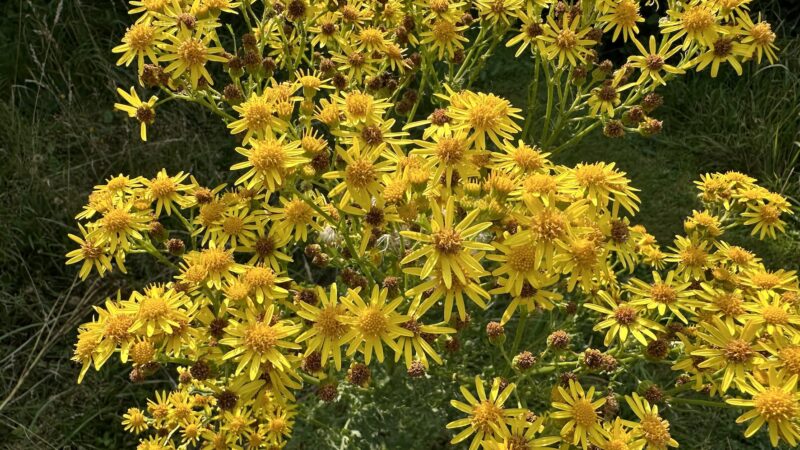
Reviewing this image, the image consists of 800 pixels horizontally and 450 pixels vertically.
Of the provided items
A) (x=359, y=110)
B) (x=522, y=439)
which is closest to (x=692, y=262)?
(x=522, y=439)

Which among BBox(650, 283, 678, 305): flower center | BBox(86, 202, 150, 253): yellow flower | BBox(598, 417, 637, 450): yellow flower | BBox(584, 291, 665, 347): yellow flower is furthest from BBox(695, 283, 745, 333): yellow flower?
BBox(86, 202, 150, 253): yellow flower

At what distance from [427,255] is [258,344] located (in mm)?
657

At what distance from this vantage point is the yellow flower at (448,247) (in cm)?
199

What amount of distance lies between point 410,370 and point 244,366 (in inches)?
23.1

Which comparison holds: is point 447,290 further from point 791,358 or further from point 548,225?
point 791,358

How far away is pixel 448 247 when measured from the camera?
200 centimetres

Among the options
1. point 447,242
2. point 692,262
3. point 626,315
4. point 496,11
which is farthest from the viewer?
point 496,11

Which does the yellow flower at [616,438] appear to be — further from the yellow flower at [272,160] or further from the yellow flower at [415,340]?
the yellow flower at [272,160]

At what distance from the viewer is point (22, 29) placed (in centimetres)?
534

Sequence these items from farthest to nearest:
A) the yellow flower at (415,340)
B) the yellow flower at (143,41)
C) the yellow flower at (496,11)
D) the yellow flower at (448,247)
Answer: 1. the yellow flower at (496,11)
2. the yellow flower at (143,41)
3. the yellow flower at (415,340)
4. the yellow flower at (448,247)

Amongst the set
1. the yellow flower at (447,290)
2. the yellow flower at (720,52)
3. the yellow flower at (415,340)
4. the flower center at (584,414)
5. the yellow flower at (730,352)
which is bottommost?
the flower center at (584,414)

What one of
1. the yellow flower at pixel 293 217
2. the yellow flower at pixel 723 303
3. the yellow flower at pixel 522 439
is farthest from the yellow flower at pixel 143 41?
the yellow flower at pixel 723 303

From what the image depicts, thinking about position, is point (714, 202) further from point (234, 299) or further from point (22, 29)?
point (22, 29)

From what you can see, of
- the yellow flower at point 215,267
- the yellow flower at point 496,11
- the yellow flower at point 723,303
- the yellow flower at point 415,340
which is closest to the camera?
the yellow flower at point 415,340
